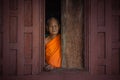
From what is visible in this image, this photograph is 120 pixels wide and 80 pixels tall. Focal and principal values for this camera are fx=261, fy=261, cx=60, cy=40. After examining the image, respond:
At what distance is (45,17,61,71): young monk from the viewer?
4.98 metres

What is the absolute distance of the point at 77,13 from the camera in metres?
4.52

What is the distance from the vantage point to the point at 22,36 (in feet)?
12.9

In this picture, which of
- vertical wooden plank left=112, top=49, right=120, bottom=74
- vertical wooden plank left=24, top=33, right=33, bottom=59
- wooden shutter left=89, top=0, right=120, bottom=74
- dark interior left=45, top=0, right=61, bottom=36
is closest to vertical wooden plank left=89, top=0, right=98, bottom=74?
wooden shutter left=89, top=0, right=120, bottom=74

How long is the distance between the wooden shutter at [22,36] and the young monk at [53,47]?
0.94 m

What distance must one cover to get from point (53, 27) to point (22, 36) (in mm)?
1318

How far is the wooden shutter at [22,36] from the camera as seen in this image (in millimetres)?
3912

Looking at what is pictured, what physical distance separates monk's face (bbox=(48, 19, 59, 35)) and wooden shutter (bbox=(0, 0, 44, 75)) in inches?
44.9

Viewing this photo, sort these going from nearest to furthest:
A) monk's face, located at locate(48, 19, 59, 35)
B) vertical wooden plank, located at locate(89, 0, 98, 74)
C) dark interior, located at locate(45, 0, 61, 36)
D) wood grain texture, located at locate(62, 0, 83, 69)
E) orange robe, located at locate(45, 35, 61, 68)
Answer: vertical wooden plank, located at locate(89, 0, 98, 74)
wood grain texture, located at locate(62, 0, 83, 69)
orange robe, located at locate(45, 35, 61, 68)
monk's face, located at locate(48, 19, 59, 35)
dark interior, located at locate(45, 0, 61, 36)

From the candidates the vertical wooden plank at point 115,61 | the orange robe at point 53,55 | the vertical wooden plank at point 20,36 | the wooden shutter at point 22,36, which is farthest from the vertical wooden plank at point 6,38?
the vertical wooden plank at point 115,61

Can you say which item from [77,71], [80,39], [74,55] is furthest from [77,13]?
[77,71]

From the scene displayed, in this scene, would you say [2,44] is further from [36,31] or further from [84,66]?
[84,66]

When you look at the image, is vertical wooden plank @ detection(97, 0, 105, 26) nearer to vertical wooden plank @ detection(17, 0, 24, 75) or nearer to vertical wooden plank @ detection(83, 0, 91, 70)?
vertical wooden plank @ detection(83, 0, 91, 70)

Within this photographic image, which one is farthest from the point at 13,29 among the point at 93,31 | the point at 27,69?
the point at 93,31

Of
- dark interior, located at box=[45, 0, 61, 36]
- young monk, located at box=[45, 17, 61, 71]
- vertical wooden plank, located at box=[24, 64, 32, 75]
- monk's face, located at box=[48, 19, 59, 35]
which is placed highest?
dark interior, located at box=[45, 0, 61, 36]
